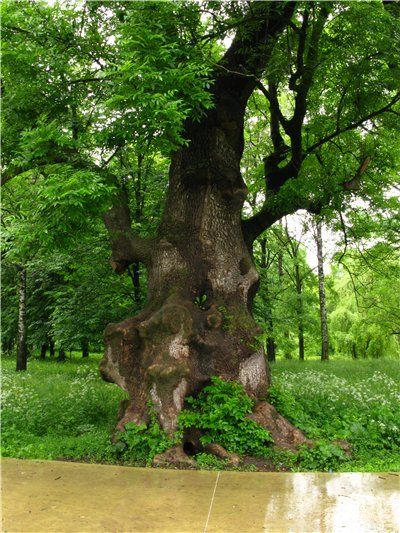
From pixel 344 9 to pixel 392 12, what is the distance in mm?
1591

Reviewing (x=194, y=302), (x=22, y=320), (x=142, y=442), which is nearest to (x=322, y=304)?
(x=22, y=320)

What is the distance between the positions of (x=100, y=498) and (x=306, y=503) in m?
2.02

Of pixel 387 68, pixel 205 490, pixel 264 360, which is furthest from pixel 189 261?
pixel 387 68

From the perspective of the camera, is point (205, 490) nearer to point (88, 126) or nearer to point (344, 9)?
point (88, 126)

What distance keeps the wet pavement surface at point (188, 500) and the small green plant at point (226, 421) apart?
0.69m

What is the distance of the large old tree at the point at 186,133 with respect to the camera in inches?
258

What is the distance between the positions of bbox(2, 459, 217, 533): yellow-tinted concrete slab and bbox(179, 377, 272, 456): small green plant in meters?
0.77

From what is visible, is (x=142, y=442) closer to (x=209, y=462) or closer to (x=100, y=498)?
(x=209, y=462)

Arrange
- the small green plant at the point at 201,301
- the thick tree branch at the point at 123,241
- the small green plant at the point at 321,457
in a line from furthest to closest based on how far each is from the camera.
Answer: the thick tree branch at the point at 123,241, the small green plant at the point at 201,301, the small green plant at the point at 321,457

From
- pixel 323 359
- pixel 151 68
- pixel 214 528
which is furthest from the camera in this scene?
pixel 323 359

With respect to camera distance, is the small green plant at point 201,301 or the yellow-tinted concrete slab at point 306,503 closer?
the yellow-tinted concrete slab at point 306,503

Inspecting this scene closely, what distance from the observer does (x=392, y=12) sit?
29.3 feet

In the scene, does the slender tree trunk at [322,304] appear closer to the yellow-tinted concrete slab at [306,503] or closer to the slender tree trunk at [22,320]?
the slender tree trunk at [22,320]

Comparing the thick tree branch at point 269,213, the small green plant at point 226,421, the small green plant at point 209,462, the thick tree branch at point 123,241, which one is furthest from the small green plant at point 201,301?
the small green plant at point 209,462
